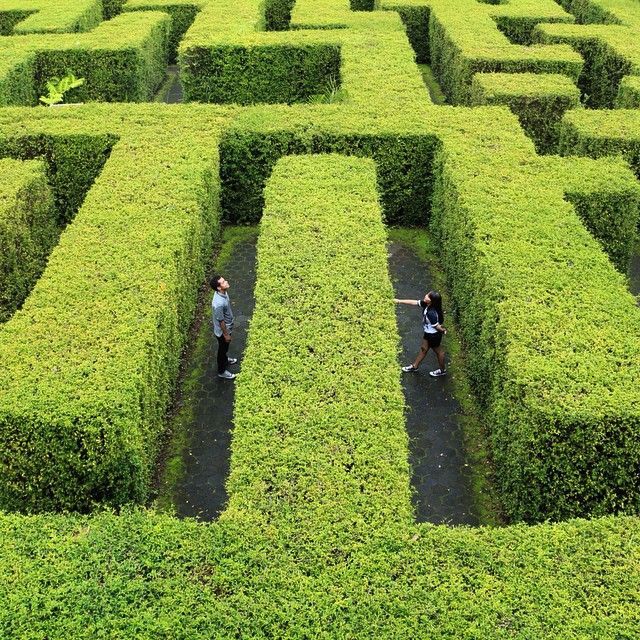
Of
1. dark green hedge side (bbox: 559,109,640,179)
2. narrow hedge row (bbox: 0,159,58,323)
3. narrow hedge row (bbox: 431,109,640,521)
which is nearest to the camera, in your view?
narrow hedge row (bbox: 431,109,640,521)

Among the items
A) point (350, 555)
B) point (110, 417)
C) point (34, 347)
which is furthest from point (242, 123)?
point (350, 555)

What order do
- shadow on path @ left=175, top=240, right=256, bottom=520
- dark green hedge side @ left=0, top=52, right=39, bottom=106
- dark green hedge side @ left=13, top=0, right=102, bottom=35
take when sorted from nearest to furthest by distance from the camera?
shadow on path @ left=175, top=240, right=256, bottom=520 < dark green hedge side @ left=0, top=52, right=39, bottom=106 < dark green hedge side @ left=13, top=0, right=102, bottom=35

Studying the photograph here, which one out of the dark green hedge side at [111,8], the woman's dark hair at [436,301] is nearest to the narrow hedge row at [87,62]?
the dark green hedge side at [111,8]

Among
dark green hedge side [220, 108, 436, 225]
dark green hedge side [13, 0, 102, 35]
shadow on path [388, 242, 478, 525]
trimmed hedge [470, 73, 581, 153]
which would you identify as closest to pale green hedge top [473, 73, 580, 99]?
trimmed hedge [470, 73, 581, 153]

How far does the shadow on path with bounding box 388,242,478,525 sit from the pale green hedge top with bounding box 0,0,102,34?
647 inches

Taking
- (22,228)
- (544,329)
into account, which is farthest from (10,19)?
(544,329)

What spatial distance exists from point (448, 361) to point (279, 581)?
6.41m

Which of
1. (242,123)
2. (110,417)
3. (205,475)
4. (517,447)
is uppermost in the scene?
(242,123)

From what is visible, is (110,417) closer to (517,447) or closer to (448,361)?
(517,447)

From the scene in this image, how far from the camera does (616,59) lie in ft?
66.4

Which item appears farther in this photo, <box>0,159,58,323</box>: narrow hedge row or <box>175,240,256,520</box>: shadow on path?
<box>0,159,58,323</box>: narrow hedge row

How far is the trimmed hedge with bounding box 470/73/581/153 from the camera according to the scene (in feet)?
56.1

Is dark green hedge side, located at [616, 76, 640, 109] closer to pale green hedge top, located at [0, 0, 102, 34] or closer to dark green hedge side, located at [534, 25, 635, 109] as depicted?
dark green hedge side, located at [534, 25, 635, 109]

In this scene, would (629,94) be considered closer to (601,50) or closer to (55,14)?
(601,50)
